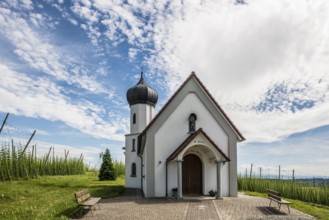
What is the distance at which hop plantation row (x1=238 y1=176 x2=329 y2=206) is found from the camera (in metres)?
19.2

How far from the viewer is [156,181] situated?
18.4m

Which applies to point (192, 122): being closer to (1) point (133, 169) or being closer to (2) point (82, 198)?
(2) point (82, 198)

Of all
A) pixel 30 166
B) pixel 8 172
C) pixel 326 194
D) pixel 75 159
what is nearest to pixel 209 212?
pixel 326 194

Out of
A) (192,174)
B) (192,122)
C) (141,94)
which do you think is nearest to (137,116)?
(141,94)

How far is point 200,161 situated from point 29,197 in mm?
10432

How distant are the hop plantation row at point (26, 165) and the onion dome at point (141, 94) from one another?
10.1m

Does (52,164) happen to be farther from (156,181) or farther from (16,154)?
(156,181)

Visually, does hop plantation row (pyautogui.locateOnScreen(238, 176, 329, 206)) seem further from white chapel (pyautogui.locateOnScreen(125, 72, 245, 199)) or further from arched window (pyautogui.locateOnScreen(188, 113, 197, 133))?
arched window (pyautogui.locateOnScreen(188, 113, 197, 133))

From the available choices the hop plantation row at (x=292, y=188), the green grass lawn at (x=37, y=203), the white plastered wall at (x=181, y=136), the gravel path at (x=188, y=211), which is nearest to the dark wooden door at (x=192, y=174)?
the white plastered wall at (x=181, y=136)

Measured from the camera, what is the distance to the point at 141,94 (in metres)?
26.4

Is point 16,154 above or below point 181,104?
below

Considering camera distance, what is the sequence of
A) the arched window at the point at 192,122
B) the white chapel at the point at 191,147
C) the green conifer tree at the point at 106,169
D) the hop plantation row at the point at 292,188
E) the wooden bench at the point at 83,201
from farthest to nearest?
1. the green conifer tree at the point at 106,169
2. the arched window at the point at 192,122
3. the hop plantation row at the point at 292,188
4. the white chapel at the point at 191,147
5. the wooden bench at the point at 83,201

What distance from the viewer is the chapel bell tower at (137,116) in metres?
26.5

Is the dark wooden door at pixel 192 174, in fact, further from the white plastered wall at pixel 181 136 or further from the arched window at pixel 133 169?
the arched window at pixel 133 169
